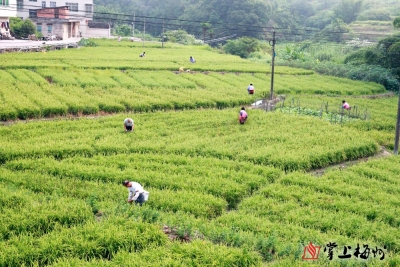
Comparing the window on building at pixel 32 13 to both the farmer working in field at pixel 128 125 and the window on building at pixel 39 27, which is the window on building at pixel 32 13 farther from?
the farmer working in field at pixel 128 125

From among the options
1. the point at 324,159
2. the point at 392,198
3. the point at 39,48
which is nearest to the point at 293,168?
the point at 324,159

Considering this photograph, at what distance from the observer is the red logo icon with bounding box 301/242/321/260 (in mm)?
9773

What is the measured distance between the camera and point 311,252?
9.95m

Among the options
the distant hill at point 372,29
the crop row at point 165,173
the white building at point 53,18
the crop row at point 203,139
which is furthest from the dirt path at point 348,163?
the distant hill at point 372,29

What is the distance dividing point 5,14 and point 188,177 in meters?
37.4

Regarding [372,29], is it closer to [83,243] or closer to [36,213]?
[36,213]

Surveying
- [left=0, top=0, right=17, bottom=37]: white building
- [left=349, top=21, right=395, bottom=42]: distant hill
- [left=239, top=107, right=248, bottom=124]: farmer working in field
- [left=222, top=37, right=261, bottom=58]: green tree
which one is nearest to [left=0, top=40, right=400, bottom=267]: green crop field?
[left=239, top=107, right=248, bottom=124]: farmer working in field

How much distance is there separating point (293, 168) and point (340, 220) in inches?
171

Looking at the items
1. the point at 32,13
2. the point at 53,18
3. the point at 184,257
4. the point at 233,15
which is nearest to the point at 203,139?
the point at 184,257

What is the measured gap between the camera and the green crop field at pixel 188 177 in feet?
32.4

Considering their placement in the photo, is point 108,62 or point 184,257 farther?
point 108,62

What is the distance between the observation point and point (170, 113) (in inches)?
887

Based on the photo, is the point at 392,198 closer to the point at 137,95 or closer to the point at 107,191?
the point at 107,191

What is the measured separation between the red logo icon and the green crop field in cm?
3
